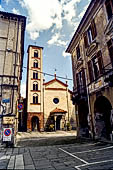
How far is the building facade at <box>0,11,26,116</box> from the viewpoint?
33.3 ft

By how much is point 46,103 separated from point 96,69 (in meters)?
17.7

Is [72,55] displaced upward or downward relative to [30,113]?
upward

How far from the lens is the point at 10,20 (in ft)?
41.9

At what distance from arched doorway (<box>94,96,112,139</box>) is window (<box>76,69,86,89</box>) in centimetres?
276

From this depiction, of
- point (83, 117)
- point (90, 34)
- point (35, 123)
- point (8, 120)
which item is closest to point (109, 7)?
point (90, 34)

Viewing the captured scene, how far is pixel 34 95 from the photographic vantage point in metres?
26.4

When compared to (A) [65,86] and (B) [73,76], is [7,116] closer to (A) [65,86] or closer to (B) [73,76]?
(B) [73,76]

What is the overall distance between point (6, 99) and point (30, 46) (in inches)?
→ 917

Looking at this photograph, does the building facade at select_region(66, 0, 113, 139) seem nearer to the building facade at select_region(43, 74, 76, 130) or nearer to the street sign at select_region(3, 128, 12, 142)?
the street sign at select_region(3, 128, 12, 142)

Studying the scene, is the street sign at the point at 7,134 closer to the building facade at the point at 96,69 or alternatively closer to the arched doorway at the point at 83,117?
the building facade at the point at 96,69

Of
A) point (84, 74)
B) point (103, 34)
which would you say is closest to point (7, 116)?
point (84, 74)

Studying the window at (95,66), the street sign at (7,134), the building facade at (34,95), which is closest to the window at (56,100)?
the building facade at (34,95)

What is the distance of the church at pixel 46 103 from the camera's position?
82.5 ft

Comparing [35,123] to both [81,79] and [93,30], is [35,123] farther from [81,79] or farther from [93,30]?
[93,30]
